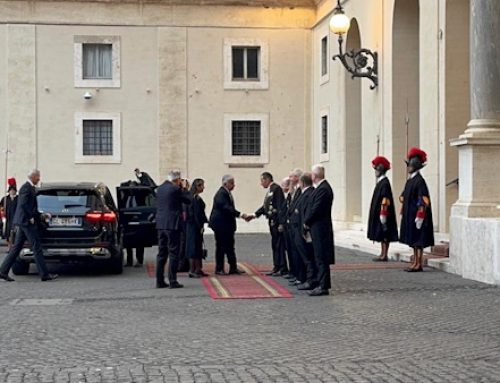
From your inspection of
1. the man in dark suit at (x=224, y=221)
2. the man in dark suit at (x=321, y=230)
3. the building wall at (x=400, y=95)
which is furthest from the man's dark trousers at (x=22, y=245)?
the building wall at (x=400, y=95)

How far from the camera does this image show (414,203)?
16.2 m

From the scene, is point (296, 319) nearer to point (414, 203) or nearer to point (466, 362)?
point (466, 362)

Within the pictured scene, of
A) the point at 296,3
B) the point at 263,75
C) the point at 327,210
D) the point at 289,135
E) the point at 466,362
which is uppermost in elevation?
the point at 296,3

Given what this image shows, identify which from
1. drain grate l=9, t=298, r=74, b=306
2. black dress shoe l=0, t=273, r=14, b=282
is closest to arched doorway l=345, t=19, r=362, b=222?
black dress shoe l=0, t=273, r=14, b=282

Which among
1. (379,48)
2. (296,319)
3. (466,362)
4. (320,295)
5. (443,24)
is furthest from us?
(379,48)

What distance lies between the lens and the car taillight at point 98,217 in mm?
16109

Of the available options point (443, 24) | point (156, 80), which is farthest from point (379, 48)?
point (156, 80)

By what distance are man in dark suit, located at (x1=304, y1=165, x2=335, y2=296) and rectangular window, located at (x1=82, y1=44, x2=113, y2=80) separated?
1890 centimetres

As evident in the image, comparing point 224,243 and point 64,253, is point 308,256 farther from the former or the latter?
point 64,253

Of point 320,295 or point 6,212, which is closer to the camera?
point 320,295

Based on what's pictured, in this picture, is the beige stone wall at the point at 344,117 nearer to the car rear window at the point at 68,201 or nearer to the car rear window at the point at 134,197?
the car rear window at the point at 134,197

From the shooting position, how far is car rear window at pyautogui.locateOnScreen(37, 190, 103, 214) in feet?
53.0

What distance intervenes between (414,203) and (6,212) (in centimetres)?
925

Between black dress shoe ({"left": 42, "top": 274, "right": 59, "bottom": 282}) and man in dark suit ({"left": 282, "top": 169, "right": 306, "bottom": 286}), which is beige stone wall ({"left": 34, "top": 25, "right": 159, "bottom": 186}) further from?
man in dark suit ({"left": 282, "top": 169, "right": 306, "bottom": 286})
